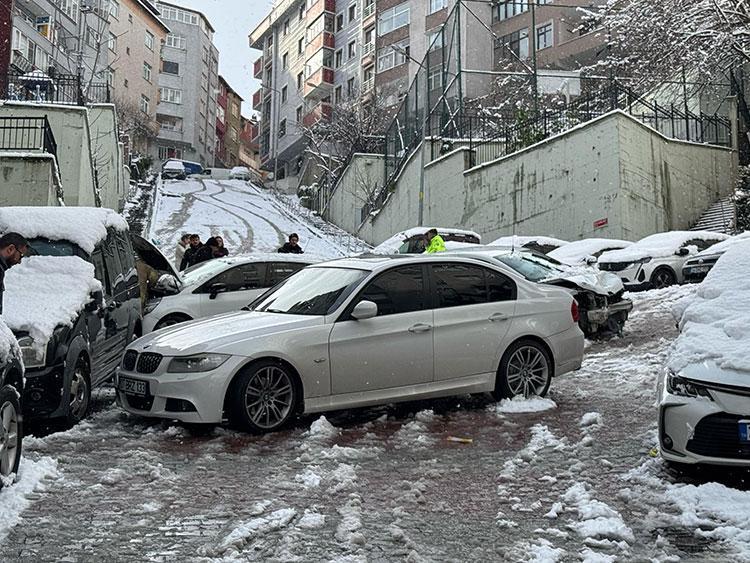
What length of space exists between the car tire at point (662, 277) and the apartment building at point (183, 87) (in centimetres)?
7110

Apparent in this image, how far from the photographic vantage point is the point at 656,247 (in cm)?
1802

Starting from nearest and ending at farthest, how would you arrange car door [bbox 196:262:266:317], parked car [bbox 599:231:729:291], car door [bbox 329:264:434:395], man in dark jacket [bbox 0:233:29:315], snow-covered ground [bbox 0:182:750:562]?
snow-covered ground [bbox 0:182:750:562] < man in dark jacket [bbox 0:233:29:315] < car door [bbox 329:264:434:395] < car door [bbox 196:262:266:317] < parked car [bbox 599:231:729:291]

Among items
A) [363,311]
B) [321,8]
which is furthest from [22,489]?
[321,8]

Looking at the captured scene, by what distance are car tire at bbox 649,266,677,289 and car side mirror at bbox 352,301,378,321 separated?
11660 millimetres

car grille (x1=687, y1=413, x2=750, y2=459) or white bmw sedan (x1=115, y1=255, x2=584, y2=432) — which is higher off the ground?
white bmw sedan (x1=115, y1=255, x2=584, y2=432)

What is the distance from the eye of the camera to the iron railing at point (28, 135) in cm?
2014

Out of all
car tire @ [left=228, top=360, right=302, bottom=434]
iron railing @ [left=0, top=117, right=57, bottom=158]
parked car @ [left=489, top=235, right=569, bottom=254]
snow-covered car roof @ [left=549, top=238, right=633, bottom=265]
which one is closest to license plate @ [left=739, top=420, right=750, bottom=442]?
car tire @ [left=228, top=360, right=302, bottom=434]

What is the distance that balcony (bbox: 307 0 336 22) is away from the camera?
2689 inches

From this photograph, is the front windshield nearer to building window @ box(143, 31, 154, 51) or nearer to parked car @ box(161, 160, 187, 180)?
parked car @ box(161, 160, 187, 180)

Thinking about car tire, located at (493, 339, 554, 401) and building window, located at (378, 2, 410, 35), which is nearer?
car tire, located at (493, 339, 554, 401)

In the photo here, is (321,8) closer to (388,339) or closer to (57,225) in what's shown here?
(57,225)

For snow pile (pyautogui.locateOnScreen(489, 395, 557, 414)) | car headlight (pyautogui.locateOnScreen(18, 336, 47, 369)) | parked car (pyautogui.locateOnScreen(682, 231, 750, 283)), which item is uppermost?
parked car (pyautogui.locateOnScreen(682, 231, 750, 283))

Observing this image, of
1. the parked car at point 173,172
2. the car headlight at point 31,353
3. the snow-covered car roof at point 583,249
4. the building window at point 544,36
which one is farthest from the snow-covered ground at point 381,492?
the parked car at point 173,172

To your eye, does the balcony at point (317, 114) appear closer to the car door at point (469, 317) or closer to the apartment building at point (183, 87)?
the apartment building at point (183, 87)
